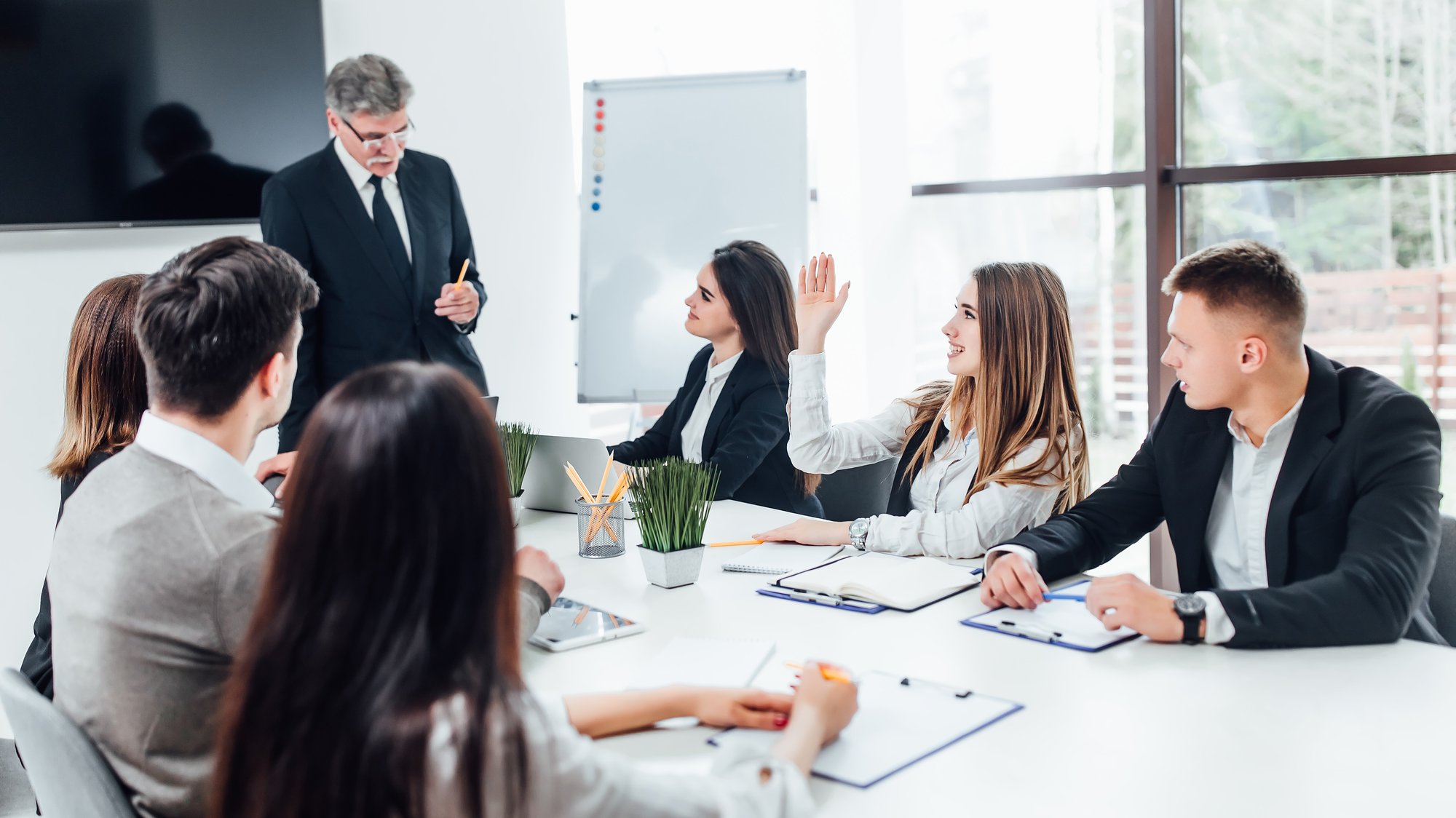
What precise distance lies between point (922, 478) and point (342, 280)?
5.38ft

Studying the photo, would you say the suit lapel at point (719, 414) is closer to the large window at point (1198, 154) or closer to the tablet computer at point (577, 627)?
the tablet computer at point (577, 627)

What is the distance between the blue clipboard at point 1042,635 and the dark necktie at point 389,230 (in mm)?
2049

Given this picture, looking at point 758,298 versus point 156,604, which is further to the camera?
point 758,298

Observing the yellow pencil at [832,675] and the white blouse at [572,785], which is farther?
the yellow pencil at [832,675]

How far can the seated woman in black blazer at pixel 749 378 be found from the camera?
2.84m

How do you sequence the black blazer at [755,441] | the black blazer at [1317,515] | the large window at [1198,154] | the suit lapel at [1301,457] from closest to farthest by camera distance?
the black blazer at [1317,515] → the suit lapel at [1301,457] → the black blazer at [755,441] → the large window at [1198,154]

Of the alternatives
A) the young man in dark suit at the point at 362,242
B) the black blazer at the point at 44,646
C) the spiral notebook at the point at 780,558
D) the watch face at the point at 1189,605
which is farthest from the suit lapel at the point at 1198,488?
the young man in dark suit at the point at 362,242

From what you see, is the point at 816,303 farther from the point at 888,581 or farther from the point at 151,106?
the point at 151,106

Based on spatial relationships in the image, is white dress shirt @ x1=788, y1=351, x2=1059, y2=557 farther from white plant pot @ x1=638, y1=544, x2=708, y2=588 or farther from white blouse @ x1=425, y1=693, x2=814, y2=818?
white blouse @ x1=425, y1=693, x2=814, y2=818

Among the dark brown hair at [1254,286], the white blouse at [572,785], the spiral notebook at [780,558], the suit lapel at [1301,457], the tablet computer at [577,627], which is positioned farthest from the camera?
the spiral notebook at [780,558]

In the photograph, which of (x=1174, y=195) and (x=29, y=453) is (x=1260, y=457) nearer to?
(x=1174, y=195)

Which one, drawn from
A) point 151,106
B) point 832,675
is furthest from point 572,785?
point 151,106

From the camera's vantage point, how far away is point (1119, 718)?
4.14ft

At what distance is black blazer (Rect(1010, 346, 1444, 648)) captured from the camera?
1.46 m
